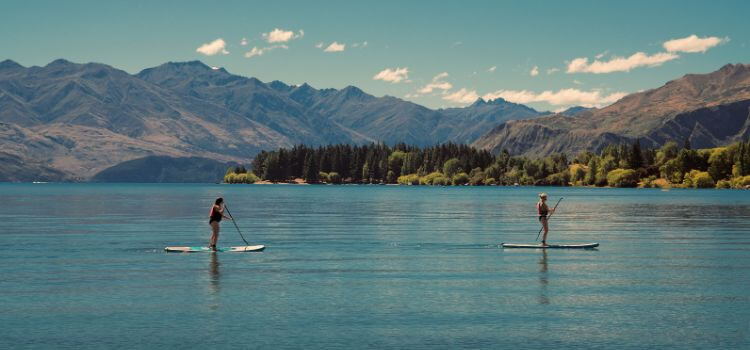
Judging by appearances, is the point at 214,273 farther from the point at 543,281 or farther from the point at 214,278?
the point at 543,281

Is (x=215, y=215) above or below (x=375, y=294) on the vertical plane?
above

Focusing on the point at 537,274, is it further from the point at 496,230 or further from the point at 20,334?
the point at 496,230

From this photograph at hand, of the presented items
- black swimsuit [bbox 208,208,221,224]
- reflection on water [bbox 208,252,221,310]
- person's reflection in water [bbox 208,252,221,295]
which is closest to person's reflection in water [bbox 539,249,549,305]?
reflection on water [bbox 208,252,221,310]

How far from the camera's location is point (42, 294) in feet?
115

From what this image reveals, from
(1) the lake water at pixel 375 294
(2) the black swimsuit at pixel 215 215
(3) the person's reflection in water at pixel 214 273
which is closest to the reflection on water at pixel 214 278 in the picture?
(3) the person's reflection in water at pixel 214 273

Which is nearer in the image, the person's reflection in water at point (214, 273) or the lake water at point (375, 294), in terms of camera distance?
the lake water at point (375, 294)

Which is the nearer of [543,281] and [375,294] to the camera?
[375,294]

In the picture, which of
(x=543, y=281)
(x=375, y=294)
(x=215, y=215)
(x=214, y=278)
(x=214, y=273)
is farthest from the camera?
(x=215, y=215)

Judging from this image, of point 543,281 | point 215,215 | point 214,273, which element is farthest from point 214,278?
point 543,281

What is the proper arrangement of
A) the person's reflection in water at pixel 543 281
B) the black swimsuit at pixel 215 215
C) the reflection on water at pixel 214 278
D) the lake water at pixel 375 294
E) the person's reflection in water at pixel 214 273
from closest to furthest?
1. the lake water at pixel 375 294
2. the reflection on water at pixel 214 278
3. the person's reflection in water at pixel 543 281
4. the person's reflection in water at pixel 214 273
5. the black swimsuit at pixel 215 215

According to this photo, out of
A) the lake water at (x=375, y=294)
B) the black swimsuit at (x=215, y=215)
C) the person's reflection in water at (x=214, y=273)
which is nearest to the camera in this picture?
the lake water at (x=375, y=294)

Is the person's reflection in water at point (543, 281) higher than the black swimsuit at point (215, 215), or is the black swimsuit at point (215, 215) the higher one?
the black swimsuit at point (215, 215)

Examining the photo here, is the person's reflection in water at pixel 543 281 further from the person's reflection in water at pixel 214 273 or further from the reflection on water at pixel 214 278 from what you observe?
the person's reflection in water at pixel 214 273

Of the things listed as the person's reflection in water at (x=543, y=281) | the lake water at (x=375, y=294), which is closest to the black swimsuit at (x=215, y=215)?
the lake water at (x=375, y=294)
